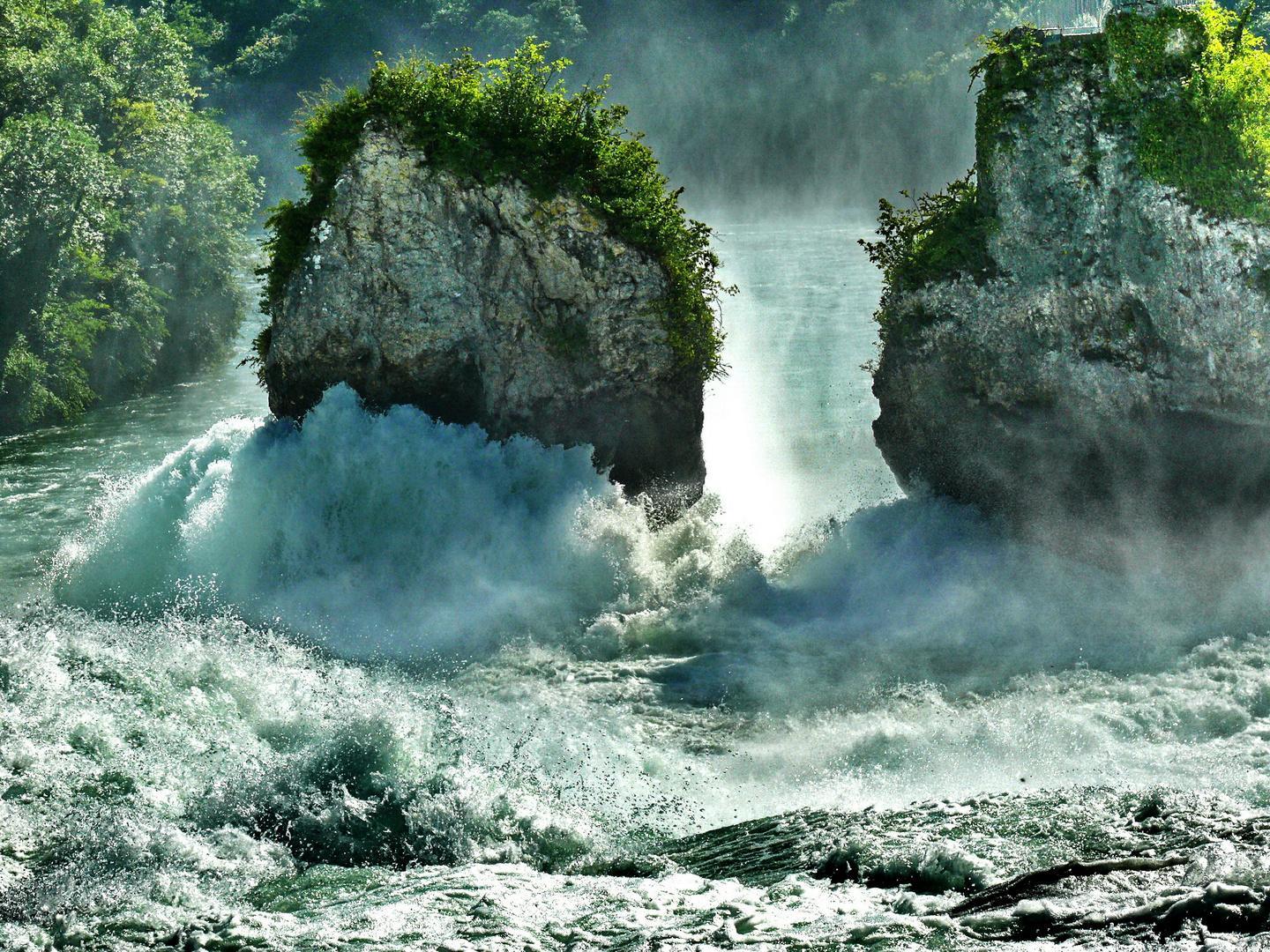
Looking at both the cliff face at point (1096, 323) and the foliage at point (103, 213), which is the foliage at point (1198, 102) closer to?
the cliff face at point (1096, 323)

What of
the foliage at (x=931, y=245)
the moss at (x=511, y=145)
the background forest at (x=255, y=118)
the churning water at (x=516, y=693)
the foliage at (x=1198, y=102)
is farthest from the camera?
the background forest at (x=255, y=118)

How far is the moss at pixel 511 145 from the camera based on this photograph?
14.7 metres

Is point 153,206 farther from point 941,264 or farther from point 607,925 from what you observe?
point 607,925

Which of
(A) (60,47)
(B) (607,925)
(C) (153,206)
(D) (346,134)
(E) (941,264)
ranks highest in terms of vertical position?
(A) (60,47)

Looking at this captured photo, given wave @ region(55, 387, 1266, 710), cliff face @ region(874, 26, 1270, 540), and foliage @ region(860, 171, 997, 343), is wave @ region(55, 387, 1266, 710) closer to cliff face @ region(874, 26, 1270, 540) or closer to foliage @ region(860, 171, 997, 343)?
cliff face @ region(874, 26, 1270, 540)

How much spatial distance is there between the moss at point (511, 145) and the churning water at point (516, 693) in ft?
8.20

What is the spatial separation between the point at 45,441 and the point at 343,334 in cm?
1309

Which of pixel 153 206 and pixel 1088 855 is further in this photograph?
pixel 153 206

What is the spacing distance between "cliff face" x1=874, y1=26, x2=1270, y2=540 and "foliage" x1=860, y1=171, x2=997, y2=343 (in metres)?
0.11

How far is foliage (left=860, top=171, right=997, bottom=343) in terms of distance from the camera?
14.2m

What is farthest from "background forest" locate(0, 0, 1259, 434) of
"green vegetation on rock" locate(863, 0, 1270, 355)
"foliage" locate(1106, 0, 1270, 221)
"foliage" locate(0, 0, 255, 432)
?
"foliage" locate(1106, 0, 1270, 221)

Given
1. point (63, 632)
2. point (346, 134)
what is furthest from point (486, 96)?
point (63, 632)

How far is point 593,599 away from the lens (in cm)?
1426

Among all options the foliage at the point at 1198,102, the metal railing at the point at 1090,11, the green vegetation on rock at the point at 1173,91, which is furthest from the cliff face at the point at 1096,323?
the metal railing at the point at 1090,11
